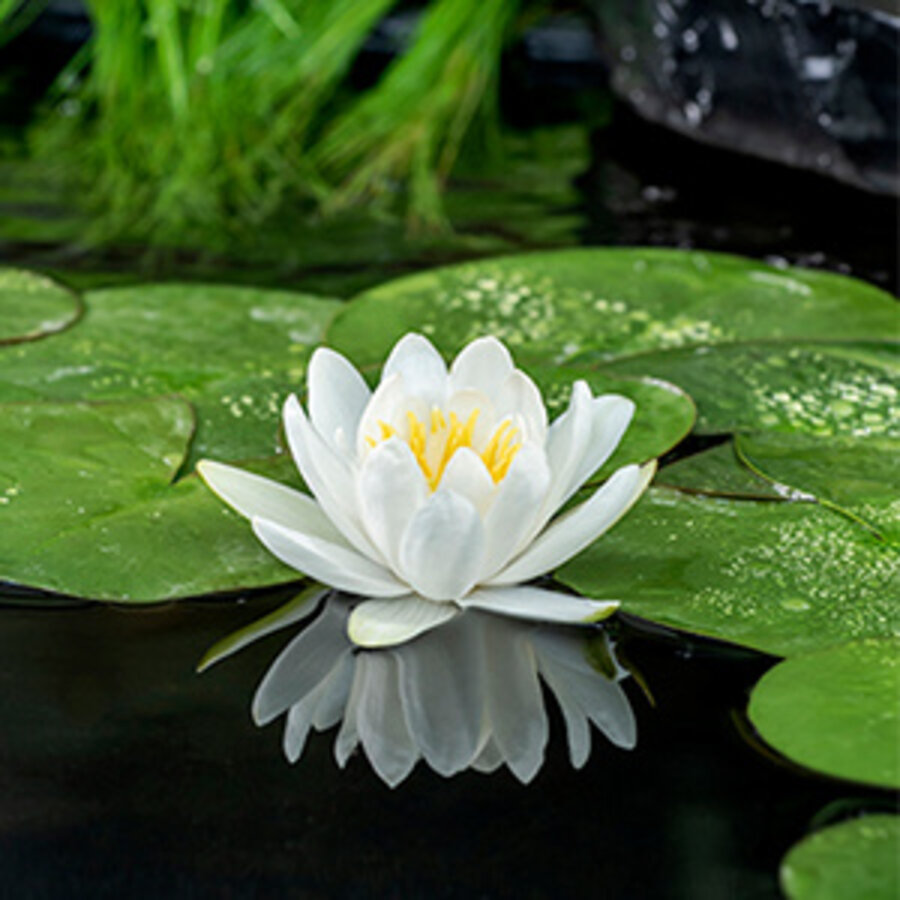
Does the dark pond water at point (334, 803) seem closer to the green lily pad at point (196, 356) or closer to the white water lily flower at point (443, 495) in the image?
the white water lily flower at point (443, 495)

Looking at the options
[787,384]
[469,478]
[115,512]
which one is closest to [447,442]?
[469,478]

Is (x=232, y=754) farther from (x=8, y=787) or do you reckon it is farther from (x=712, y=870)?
(x=712, y=870)

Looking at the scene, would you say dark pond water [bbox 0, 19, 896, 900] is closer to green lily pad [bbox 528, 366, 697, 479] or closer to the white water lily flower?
the white water lily flower

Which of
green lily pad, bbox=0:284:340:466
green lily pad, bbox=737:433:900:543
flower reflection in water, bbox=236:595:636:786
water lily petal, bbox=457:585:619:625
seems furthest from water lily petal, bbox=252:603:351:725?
green lily pad, bbox=737:433:900:543

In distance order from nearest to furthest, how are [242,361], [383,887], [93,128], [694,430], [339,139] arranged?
[383,887] < [694,430] < [242,361] < [339,139] < [93,128]

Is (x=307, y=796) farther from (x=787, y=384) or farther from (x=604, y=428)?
(x=787, y=384)

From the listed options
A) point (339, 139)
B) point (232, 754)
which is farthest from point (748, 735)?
point (339, 139)
